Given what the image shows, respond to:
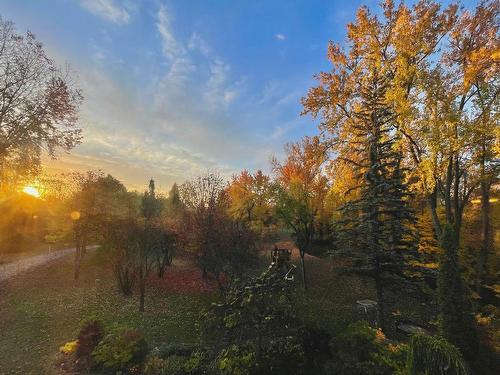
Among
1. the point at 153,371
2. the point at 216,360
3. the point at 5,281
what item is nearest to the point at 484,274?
the point at 216,360

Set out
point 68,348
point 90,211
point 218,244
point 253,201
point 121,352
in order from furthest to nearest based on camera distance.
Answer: point 253,201, point 90,211, point 218,244, point 68,348, point 121,352

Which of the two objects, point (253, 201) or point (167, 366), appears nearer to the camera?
point (167, 366)

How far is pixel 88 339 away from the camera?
364 inches

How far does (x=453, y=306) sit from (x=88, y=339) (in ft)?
39.7

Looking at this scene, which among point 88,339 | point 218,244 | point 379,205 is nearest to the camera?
point 88,339

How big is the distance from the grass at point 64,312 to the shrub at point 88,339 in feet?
2.93

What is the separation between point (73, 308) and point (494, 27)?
24968 millimetres

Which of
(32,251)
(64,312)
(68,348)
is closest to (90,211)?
(64,312)

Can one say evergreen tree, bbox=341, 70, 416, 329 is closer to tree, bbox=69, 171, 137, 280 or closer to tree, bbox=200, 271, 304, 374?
tree, bbox=200, 271, 304, 374

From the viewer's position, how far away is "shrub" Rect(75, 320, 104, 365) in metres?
9.07

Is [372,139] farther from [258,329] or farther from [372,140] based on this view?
[258,329]

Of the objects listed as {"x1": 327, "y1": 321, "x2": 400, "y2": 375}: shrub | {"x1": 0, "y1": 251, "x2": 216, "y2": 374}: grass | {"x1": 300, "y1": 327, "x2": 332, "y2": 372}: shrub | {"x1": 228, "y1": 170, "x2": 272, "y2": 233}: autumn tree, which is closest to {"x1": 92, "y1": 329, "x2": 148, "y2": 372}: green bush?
{"x1": 0, "y1": 251, "x2": 216, "y2": 374}: grass

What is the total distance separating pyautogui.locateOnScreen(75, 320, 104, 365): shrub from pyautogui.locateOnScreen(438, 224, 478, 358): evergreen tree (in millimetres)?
11512

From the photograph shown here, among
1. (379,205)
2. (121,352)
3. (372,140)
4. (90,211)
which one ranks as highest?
(372,140)
